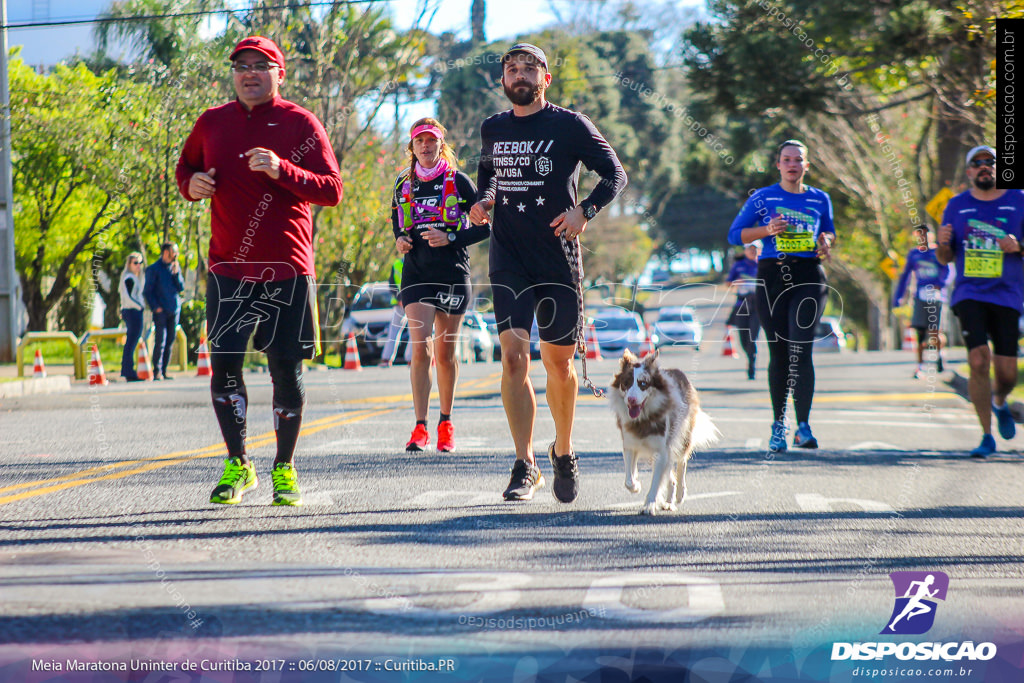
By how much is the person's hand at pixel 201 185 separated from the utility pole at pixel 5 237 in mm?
16186

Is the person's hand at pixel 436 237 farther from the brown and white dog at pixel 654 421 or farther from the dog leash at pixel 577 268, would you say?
the brown and white dog at pixel 654 421

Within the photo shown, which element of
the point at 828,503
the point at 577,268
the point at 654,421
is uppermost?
the point at 577,268

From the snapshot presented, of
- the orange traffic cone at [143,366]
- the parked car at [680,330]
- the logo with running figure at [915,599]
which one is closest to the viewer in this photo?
the logo with running figure at [915,599]

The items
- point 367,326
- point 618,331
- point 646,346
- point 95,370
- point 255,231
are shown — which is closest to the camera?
point 255,231

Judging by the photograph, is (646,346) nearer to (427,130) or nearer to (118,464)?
(427,130)

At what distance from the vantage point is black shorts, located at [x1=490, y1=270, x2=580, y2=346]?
243 inches

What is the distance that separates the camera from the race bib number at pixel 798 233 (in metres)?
9.06

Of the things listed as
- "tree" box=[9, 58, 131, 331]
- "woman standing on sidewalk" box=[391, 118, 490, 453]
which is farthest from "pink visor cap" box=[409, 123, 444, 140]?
"tree" box=[9, 58, 131, 331]

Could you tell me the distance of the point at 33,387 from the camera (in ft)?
53.4

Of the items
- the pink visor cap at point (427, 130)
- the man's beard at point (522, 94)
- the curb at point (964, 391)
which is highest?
the pink visor cap at point (427, 130)

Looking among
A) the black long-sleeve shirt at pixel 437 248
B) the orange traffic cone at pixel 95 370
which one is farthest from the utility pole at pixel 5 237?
the black long-sleeve shirt at pixel 437 248

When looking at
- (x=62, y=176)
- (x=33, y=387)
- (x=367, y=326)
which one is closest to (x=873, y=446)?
(x=33, y=387)

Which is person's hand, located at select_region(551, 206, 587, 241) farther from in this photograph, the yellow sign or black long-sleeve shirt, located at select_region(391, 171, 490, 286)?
the yellow sign

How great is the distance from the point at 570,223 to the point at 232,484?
2027mm
